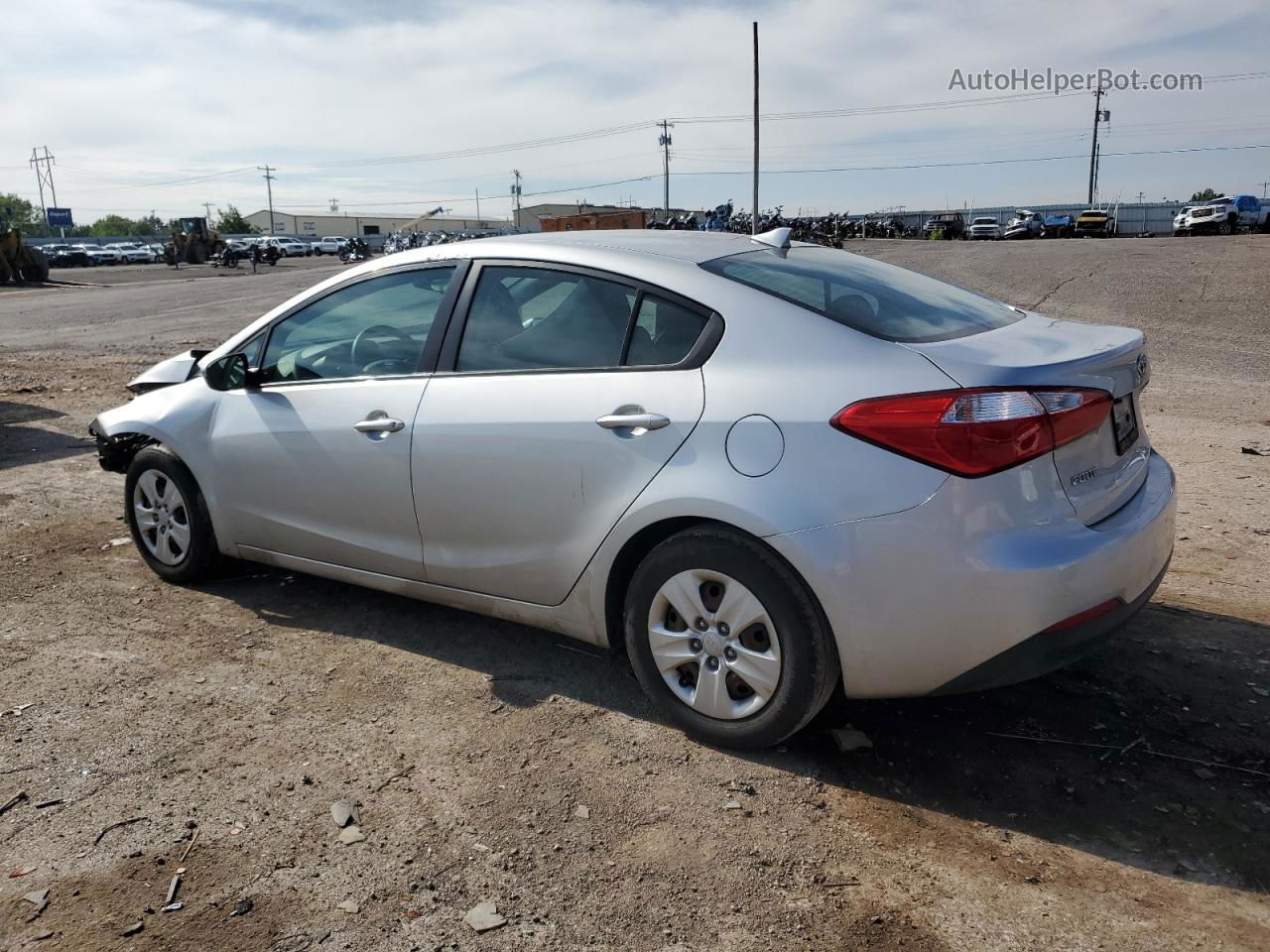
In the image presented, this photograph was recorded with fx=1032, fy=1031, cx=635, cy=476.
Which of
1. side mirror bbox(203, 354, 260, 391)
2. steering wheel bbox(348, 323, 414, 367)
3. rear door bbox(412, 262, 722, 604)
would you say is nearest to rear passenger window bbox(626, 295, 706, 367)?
rear door bbox(412, 262, 722, 604)

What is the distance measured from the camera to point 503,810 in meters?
3.04

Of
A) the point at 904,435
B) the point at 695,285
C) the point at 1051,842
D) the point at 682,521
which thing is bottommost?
the point at 1051,842

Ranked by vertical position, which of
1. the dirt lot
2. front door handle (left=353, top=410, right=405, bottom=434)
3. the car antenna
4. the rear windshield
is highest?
the car antenna

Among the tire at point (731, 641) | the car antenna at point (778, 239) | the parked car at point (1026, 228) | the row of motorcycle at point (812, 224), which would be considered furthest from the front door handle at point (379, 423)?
the parked car at point (1026, 228)

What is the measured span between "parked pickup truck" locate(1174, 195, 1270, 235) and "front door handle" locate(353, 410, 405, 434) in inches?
1836

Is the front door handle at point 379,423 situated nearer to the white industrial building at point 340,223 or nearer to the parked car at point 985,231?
the parked car at point 985,231

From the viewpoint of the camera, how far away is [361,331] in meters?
4.28

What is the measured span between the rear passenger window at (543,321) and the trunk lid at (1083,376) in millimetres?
1026

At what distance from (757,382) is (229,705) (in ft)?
7.37

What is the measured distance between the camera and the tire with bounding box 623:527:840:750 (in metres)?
3.04

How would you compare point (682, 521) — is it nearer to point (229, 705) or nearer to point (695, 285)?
point (695, 285)

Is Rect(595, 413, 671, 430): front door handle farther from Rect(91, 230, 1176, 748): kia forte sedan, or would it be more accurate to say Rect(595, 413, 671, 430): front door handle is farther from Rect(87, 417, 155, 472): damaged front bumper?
Rect(87, 417, 155, 472): damaged front bumper

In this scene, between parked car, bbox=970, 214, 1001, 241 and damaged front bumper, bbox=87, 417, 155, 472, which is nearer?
damaged front bumper, bbox=87, 417, 155, 472

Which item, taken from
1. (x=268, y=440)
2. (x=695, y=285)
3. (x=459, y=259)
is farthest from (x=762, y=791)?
(x=268, y=440)
